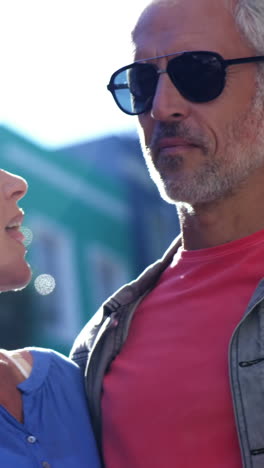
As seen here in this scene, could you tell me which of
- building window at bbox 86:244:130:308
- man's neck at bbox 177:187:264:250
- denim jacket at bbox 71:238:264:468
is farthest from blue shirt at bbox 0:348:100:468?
building window at bbox 86:244:130:308

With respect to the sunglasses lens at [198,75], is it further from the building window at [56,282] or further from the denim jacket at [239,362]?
the building window at [56,282]

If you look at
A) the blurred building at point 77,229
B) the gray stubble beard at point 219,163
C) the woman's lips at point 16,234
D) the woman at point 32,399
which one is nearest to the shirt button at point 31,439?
the woman at point 32,399

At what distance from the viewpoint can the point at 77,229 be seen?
19266 mm

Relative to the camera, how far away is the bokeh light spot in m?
17.9

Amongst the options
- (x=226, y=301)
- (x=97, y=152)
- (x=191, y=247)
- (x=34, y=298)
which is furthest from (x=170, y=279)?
(x=97, y=152)

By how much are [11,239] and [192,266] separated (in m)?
0.77

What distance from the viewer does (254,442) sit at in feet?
10.4

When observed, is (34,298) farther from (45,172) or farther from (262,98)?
(262,98)

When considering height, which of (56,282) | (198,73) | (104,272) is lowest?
(104,272)

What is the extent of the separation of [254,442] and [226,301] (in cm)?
60

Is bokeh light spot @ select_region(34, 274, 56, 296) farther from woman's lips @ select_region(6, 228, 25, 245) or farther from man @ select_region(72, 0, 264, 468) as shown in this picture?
woman's lips @ select_region(6, 228, 25, 245)

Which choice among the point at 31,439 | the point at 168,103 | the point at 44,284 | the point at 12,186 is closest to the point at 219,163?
the point at 168,103

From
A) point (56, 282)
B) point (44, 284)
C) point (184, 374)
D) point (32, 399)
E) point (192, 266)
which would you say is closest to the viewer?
point (184, 374)

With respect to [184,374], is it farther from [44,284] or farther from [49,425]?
[44,284]
